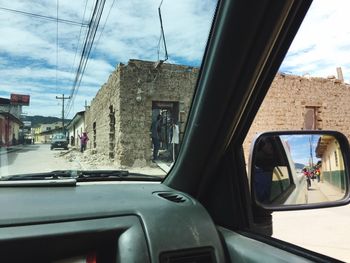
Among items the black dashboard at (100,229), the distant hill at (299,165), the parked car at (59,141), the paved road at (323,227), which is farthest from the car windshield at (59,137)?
the paved road at (323,227)

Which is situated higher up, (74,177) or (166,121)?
(166,121)

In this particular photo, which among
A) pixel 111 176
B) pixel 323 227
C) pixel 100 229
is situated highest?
pixel 111 176

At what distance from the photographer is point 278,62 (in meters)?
1.68

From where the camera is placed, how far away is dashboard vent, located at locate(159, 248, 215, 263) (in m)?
1.56

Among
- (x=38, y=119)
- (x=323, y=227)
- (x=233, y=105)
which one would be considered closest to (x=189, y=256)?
(x=233, y=105)

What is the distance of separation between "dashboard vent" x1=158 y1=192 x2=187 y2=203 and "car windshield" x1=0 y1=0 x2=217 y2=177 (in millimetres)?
250

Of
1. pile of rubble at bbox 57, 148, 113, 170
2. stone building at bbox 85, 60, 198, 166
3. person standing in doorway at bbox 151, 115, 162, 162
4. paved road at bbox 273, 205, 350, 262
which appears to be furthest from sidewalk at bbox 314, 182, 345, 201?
paved road at bbox 273, 205, 350, 262

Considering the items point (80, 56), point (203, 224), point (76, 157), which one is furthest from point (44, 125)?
point (203, 224)

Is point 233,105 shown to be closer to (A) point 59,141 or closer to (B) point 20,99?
(B) point 20,99

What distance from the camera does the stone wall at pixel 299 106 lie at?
2.19m

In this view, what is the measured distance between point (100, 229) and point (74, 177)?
524 millimetres

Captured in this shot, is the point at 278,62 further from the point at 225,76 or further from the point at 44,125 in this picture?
the point at 44,125

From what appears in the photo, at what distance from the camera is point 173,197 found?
1.91m

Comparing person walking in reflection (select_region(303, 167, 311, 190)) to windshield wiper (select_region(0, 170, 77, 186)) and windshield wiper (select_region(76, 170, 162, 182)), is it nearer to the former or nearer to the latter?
windshield wiper (select_region(76, 170, 162, 182))
